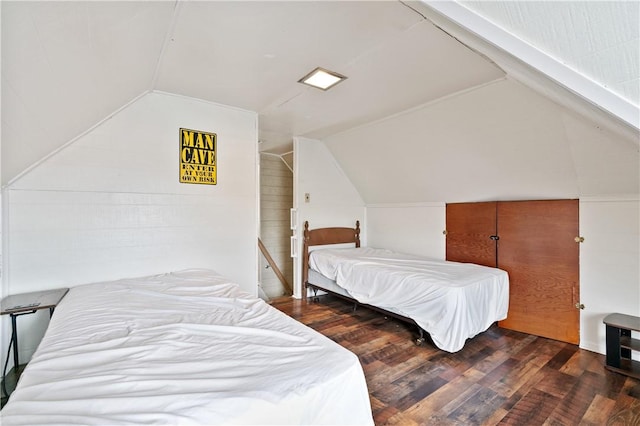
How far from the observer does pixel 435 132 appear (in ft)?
9.78

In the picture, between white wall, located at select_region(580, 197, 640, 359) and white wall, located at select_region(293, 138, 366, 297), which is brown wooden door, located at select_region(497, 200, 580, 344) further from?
white wall, located at select_region(293, 138, 366, 297)

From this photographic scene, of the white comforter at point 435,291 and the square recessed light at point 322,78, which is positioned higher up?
the square recessed light at point 322,78

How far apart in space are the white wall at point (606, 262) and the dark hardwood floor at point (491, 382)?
12.5 inches

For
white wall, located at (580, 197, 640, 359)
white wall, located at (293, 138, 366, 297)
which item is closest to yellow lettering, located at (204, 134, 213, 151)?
white wall, located at (293, 138, 366, 297)

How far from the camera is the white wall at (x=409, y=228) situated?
3.77 meters

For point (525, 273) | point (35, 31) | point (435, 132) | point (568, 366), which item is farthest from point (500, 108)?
point (35, 31)

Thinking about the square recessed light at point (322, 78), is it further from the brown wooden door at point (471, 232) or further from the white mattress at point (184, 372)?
the brown wooden door at point (471, 232)

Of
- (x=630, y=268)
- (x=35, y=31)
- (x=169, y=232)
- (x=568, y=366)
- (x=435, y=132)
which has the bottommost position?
(x=568, y=366)

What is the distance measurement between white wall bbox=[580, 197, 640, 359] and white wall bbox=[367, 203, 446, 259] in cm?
139

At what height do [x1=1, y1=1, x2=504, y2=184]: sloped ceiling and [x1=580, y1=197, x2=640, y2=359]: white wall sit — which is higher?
[x1=1, y1=1, x2=504, y2=184]: sloped ceiling

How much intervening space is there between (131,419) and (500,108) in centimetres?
302

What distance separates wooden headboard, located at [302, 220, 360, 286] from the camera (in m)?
4.08

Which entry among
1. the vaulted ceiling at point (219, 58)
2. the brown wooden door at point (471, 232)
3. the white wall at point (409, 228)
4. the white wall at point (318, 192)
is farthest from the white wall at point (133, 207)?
the brown wooden door at point (471, 232)

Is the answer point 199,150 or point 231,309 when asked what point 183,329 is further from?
point 199,150
